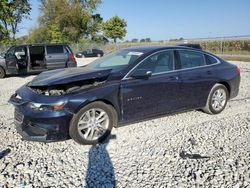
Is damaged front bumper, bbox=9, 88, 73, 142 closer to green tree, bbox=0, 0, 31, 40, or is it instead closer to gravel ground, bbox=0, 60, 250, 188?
gravel ground, bbox=0, 60, 250, 188

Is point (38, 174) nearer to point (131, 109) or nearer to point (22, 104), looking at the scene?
point (22, 104)

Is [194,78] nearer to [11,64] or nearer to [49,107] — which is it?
[49,107]

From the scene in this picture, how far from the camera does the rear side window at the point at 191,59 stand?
511cm

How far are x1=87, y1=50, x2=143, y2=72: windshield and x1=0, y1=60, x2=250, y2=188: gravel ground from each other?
118 centimetres

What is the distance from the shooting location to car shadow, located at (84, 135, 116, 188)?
3084mm

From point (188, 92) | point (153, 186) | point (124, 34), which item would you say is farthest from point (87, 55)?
point (153, 186)

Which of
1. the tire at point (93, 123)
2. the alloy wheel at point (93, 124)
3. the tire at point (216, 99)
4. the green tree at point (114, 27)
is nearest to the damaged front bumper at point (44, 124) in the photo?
the tire at point (93, 123)

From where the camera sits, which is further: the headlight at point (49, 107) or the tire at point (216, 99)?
the tire at point (216, 99)

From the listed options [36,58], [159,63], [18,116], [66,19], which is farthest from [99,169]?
[66,19]

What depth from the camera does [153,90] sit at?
15.1 ft

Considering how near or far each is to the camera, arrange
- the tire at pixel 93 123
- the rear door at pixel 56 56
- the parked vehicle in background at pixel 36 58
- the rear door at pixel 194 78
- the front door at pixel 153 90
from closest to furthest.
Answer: the tire at pixel 93 123, the front door at pixel 153 90, the rear door at pixel 194 78, the parked vehicle in background at pixel 36 58, the rear door at pixel 56 56

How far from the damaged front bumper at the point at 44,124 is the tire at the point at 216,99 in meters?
3.08

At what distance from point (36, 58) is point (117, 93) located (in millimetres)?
9485

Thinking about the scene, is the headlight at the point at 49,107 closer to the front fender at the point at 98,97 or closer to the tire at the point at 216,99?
the front fender at the point at 98,97
